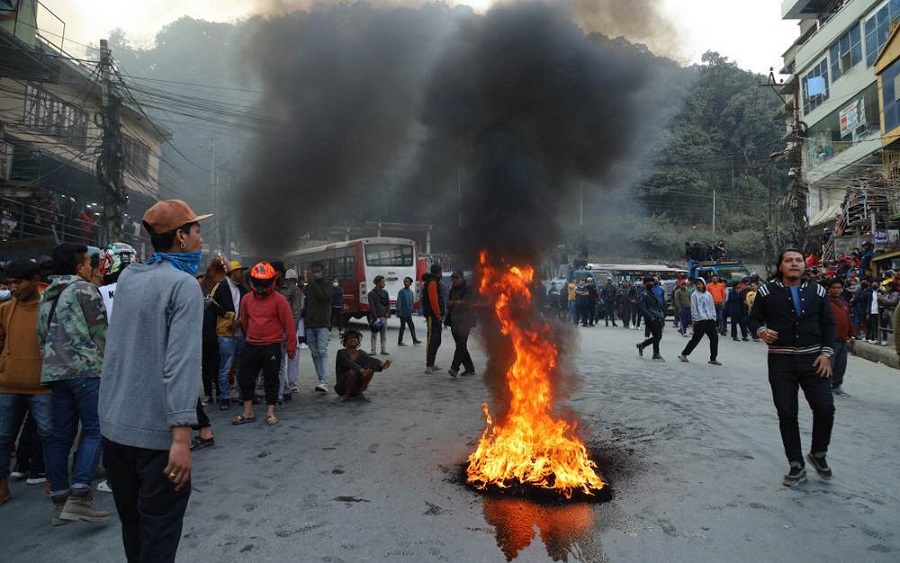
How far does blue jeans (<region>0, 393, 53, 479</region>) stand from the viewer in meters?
3.41

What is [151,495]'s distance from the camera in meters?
1.86

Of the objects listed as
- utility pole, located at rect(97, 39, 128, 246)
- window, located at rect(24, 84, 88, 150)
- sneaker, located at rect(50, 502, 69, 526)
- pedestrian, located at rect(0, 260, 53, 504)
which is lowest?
sneaker, located at rect(50, 502, 69, 526)

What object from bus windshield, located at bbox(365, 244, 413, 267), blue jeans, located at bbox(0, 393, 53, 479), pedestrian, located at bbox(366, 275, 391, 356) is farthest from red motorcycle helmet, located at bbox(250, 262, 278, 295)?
bus windshield, located at bbox(365, 244, 413, 267)

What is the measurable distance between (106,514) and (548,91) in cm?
556

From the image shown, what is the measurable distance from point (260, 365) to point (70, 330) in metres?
2.44

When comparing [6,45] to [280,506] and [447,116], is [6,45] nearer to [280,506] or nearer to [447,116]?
[447,116]

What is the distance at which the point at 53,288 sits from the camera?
10.7 ft

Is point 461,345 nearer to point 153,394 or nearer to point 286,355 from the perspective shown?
point 286,355

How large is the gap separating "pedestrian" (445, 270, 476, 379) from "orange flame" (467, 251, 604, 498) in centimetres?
216

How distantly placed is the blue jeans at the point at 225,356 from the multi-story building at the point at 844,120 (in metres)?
19.7

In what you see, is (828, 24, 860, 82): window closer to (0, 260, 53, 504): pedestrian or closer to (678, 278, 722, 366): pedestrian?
(678, 278, 722, 366): pedestrian

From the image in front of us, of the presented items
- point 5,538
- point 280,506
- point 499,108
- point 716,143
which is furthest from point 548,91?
point 716,143

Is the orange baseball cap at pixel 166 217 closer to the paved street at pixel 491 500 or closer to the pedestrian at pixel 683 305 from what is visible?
the paved street at pixel 491 500

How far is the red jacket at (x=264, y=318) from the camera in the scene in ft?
17.9
